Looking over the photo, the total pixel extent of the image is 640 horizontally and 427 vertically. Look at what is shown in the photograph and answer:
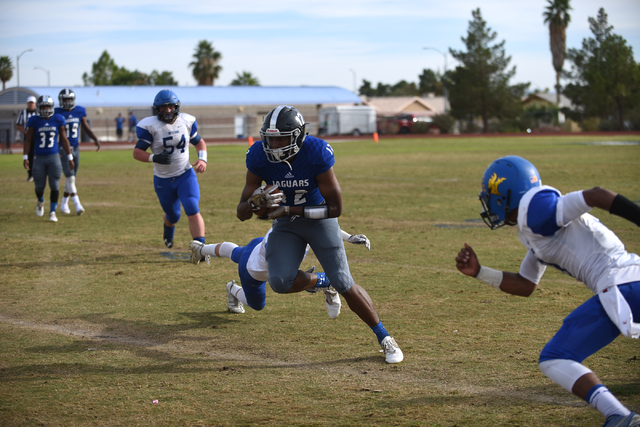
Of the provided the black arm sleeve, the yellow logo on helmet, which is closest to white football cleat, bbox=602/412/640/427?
the black arm sleeve

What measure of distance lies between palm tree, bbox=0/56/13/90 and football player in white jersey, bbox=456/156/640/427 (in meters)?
98.8

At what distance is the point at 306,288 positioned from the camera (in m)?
5.63

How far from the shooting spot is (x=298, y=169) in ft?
17.3

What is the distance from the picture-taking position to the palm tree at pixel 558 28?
8606 cm

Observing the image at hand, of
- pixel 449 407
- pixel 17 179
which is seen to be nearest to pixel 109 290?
pixel 449 407

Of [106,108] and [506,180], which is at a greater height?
[106,108]

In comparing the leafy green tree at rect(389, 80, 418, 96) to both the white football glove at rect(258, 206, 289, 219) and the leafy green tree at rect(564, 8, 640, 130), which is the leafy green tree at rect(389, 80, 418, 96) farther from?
the white football glove at rect(258, 206, 289, 219)

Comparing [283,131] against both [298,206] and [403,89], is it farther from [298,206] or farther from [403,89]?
[403,89]

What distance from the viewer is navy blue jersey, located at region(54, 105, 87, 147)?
13.5 meters

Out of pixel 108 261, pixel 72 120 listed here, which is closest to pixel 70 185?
pixel 72 120

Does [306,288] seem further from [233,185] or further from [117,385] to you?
[233,185]

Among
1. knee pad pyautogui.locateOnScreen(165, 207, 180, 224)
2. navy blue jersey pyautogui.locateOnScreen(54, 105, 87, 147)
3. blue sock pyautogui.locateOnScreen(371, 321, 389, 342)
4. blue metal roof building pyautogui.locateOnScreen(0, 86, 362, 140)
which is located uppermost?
blue metal roof building pyautogui.locateOnScreen(0, 86, 362, 140)

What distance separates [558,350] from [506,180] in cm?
101

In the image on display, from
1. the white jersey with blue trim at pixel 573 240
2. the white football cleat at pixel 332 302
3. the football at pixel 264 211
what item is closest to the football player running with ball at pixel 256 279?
the white football cleat at pixel 332 302
